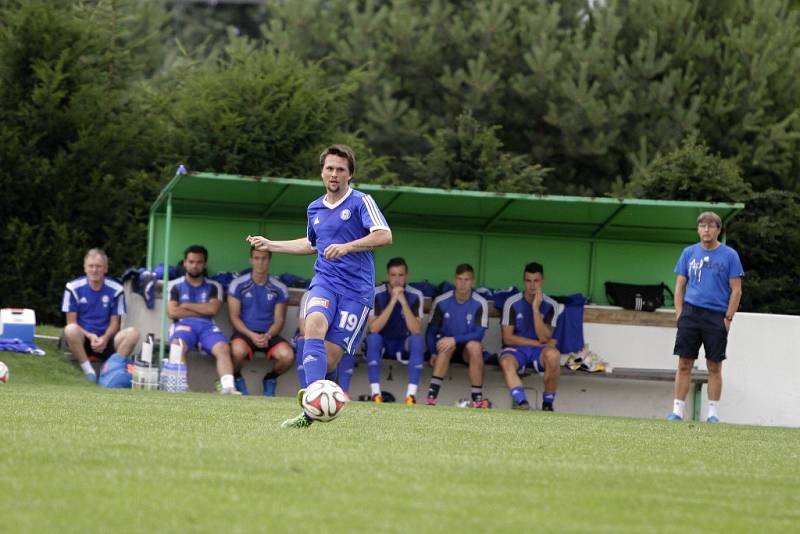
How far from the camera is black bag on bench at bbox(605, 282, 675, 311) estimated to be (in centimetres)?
1723

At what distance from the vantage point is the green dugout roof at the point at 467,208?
1566cm

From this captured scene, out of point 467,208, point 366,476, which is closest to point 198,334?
point 467,208

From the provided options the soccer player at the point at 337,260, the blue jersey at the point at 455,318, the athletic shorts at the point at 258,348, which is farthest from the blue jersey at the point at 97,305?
the soccer player at the point at 337,260

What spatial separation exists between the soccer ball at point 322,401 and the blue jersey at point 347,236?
3.38ft

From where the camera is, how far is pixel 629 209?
54.7ft

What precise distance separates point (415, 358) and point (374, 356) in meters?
0.48

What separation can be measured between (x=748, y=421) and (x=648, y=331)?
161cm

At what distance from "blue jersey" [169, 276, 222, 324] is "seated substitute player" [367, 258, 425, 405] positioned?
1.85 meters

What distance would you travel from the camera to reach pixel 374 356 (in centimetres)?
1600

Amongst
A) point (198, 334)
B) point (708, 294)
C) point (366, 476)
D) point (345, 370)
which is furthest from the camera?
point (198, 334)

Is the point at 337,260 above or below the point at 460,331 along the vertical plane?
above

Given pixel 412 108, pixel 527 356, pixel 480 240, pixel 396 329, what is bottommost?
pixel 527 356

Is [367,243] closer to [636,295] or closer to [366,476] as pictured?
[366,476]

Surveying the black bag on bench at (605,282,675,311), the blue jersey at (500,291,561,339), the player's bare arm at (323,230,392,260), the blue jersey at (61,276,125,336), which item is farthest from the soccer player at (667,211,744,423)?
the blue jersey at (61,276,125,336)
